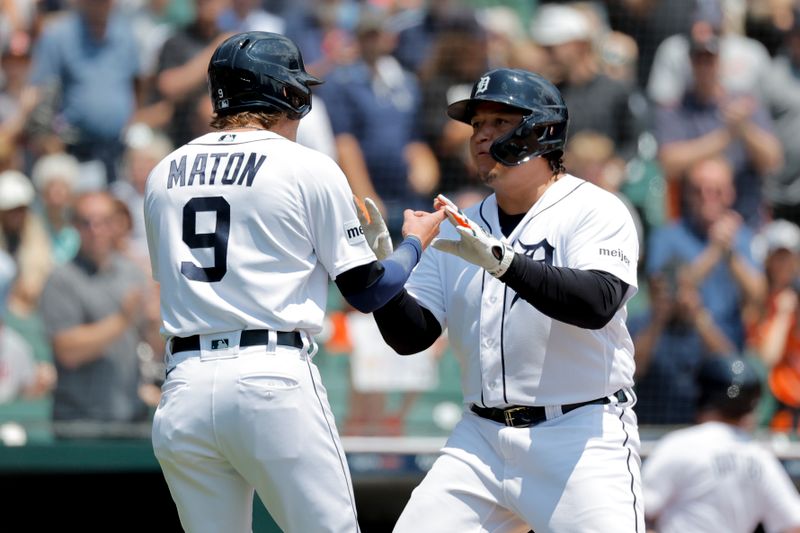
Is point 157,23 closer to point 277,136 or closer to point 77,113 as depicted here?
point 77,113

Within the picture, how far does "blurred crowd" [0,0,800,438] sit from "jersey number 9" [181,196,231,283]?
361 cm

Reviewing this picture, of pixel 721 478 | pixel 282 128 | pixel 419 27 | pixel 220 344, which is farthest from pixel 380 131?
pixel 220 344

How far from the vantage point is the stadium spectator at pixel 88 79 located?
766cm

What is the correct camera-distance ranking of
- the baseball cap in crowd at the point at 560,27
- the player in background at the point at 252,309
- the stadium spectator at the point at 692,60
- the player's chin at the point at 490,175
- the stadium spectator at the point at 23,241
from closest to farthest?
the player in background at the point at 252,309, the player's chin at the point at 490,175, the stadium spectator at the point at 23,241, the baseball cap in crowd at the point at 560,27, the stadium spectator at the point at 692,60

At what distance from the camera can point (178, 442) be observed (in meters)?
3.04

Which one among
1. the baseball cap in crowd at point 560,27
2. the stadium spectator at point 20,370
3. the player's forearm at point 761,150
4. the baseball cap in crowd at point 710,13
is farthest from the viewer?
the baseball cap in crowd at point 710,13

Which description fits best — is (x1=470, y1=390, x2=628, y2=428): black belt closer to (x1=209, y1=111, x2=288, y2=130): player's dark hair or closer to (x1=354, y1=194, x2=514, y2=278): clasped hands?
(x1=354, y1=194, x2=514, y2=278): clasped hands

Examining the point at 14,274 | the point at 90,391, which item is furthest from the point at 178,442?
the point at 14,274

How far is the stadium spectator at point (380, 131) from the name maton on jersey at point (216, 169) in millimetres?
4216

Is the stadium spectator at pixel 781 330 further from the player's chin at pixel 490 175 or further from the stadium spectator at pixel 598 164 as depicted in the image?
the player's chin at pixel 490 175

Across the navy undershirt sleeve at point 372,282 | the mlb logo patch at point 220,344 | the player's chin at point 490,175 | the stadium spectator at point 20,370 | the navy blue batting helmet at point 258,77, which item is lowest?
the stadium spectator at point 20,370

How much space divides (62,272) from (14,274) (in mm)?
435

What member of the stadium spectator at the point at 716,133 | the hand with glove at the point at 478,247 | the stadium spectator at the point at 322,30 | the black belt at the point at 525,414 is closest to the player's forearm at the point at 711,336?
the stadium spectator at the point at 716,133

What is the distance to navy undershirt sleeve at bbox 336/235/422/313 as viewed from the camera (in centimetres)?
310
